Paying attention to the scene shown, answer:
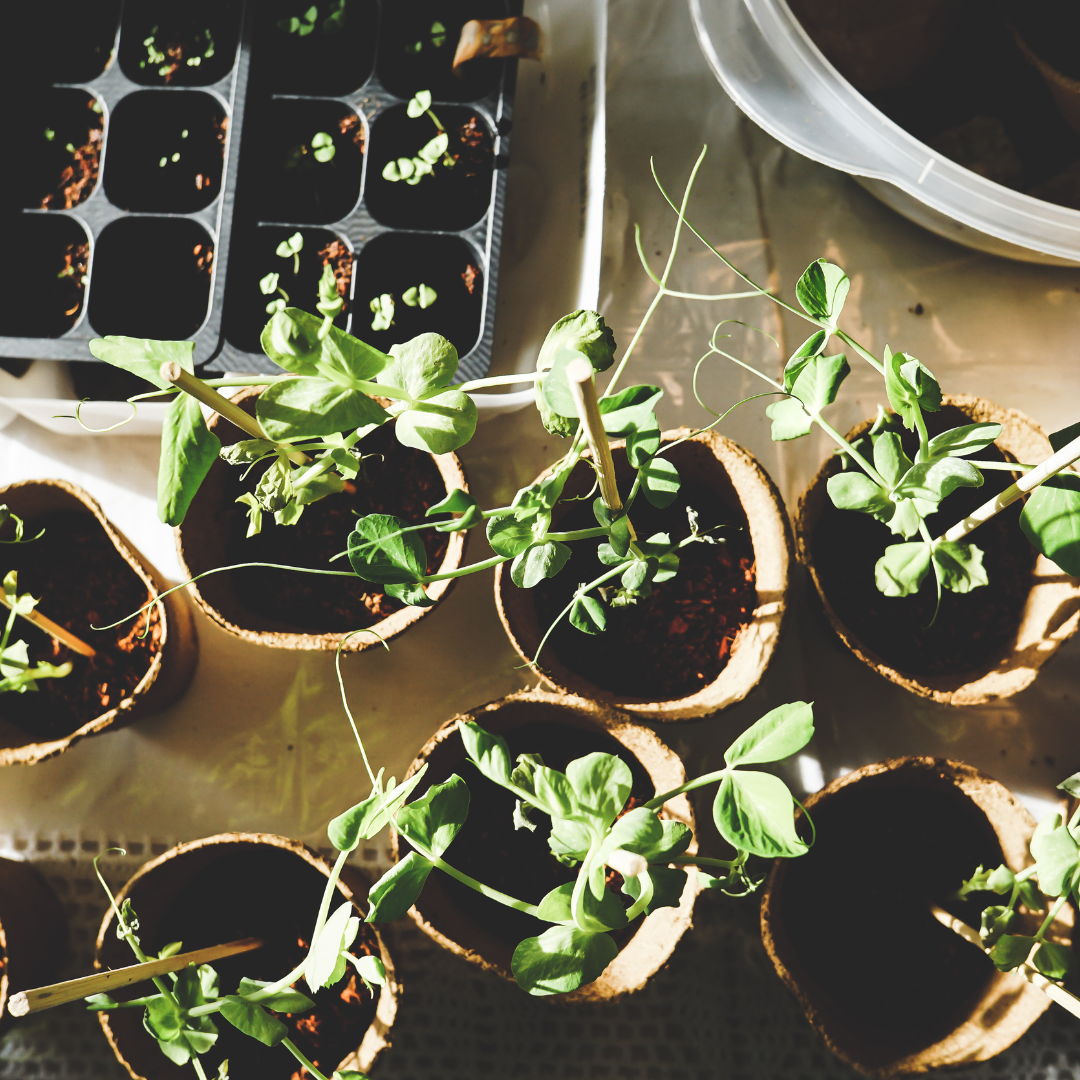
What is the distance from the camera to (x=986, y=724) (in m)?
0.88

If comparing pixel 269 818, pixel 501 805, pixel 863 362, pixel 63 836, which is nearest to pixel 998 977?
pixel 501 805

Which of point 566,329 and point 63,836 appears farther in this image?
point 63,836

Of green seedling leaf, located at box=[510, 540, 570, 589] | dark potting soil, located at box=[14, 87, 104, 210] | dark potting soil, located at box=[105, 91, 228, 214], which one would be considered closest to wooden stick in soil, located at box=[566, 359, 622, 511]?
green seedling leaf, located at box=[510, 540, 570, 589]

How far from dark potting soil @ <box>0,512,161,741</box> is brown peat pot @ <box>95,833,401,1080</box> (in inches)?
7.2

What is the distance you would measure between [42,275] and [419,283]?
43 cm

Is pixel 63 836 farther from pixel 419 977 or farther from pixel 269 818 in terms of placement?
pixel 419 977

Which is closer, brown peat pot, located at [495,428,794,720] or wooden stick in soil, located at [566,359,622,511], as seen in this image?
wooden stick in soil, located at [566,359,622,511]

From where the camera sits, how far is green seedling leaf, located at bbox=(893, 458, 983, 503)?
0.56 metres

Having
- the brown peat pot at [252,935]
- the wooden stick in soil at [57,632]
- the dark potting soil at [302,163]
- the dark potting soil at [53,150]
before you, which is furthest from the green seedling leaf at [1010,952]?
the dark potting soil at [53,150]

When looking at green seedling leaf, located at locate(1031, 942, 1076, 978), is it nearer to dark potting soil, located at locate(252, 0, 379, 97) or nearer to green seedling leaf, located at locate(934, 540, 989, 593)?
green seedling leaf, located at locate(934, 540, 989, 593)

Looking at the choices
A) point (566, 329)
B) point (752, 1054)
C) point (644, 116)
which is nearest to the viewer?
point (566, 329)

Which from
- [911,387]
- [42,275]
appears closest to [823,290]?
[911,387]

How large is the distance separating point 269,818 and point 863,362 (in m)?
0.85

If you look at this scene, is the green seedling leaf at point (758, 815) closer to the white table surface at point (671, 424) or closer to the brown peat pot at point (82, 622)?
the white table surface at point (671, 424)
